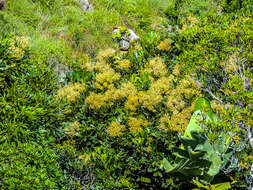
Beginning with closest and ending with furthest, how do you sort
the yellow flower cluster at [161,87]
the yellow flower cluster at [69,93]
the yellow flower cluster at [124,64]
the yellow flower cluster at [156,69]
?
1. the yellow flower cluster at [161,87]
2. the yellow flower cluster at [69,93]
3. the yellow flower cluster at [156,69]
4. the yellow flower cluster at [124,64]

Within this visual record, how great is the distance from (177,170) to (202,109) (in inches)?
31.0

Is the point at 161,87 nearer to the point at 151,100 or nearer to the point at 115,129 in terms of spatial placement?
the point at 151,100

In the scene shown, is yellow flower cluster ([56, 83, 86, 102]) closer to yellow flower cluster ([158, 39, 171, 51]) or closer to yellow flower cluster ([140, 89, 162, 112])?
yellow flower cluster ([140, 89, 162, 112])

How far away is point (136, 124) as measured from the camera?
3611 millimetres

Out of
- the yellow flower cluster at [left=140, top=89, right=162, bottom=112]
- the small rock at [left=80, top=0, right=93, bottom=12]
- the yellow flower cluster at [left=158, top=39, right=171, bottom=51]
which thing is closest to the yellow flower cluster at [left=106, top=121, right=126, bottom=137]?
the yellow flower cluster at [left=140, top=89, right=162, bottom=112]

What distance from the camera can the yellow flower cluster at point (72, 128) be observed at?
3932 mm

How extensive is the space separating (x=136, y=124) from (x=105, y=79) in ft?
3.68

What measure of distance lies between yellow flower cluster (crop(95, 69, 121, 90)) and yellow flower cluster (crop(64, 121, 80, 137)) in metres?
0.75

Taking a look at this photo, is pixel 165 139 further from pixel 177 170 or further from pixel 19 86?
pixel 19 86

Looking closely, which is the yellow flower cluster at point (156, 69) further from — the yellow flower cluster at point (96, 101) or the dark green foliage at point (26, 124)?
the dark green foliage at point (26, 124)

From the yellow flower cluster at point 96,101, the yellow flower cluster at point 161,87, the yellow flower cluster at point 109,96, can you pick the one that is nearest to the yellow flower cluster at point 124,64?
the yellow flower cluster at point 109,96

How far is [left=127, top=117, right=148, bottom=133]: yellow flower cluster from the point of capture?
3590 millimetres

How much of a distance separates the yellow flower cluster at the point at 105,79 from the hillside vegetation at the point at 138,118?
2cm

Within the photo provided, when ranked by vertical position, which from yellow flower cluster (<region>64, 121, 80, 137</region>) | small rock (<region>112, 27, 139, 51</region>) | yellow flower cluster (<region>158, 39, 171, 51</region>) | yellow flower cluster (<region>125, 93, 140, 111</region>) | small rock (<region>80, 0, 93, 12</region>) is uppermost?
small rock (<region>80, 0, 93, 12</region>)
